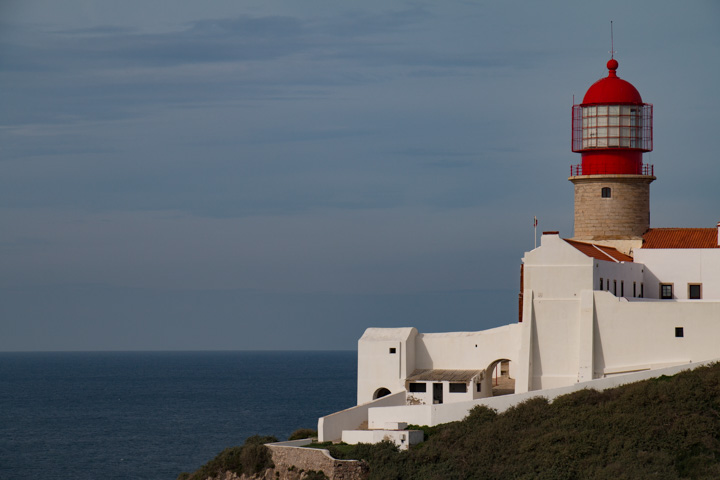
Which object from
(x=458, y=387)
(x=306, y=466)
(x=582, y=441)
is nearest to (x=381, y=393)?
(x=458, y=387)

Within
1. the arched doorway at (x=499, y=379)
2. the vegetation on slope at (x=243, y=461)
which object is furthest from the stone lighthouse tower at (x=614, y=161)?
the vegetation on slope at (x=243, y=461)

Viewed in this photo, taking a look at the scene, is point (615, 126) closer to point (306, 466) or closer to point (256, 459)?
point (306, 466)

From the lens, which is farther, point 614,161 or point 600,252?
point 614,161

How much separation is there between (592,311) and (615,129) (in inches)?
343

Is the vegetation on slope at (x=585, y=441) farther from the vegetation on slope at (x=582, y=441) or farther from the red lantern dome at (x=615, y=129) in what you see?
the red lantern dome at (x=615, y=129)

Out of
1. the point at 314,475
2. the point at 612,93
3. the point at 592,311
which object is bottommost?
the point at 314,475

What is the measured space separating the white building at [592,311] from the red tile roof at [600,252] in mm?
82

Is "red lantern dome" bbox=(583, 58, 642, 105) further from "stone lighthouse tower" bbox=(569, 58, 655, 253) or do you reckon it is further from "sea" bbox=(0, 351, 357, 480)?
"sea" bbox=(0, 351, 357, 480)

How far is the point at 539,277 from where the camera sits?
123 ft

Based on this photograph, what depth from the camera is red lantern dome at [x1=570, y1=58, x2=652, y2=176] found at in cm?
4191

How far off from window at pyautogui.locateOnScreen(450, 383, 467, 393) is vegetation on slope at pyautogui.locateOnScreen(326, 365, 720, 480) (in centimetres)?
391

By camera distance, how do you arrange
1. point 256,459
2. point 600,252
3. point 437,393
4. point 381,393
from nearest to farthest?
point 256,459
point 437,393
point 600,252
point 381,393

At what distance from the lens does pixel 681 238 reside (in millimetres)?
41812

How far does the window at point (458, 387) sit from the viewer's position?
38.1 metres
